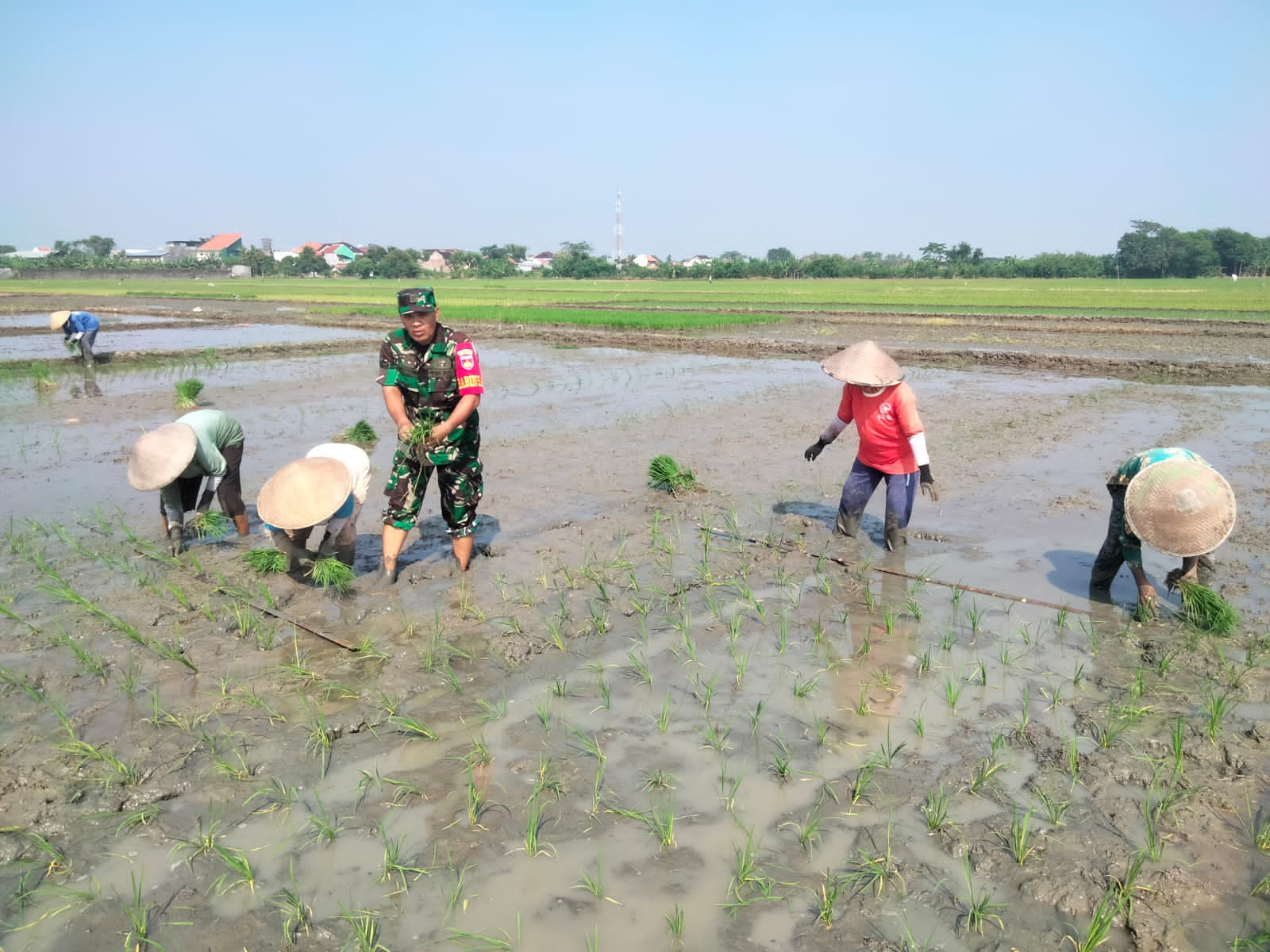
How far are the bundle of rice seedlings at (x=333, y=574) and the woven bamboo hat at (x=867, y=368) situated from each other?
2.74 metres

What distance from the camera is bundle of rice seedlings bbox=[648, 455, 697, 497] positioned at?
259 inches

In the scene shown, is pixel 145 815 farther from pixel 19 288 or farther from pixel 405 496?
pixel 19 288

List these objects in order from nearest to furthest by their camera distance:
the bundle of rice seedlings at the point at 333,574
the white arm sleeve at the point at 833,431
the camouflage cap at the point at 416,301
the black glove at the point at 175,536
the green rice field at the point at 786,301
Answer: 1. the camouflage cap at the point at 416,301
2. the bundle of rice seedlings at the point at 333,574
3. the black glove at the point at 175,536
4. the white arm sleeve at the point at 833,431
5. the green rice field at the point at 786,301

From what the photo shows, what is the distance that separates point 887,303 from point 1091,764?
1116 inches

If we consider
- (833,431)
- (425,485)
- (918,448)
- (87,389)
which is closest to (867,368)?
(918,448)

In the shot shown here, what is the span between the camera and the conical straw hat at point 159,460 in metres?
4.53

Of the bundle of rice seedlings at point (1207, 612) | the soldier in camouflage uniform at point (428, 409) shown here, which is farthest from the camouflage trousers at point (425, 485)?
the bundle of rice seedlings at point (1207, 612)

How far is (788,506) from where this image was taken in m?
6.38

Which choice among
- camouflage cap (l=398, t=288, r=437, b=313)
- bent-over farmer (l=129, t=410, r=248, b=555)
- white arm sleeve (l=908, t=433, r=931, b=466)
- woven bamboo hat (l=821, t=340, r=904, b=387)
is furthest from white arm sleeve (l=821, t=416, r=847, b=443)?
bent-over farmer (l=129, t=410, r=248, b=555)

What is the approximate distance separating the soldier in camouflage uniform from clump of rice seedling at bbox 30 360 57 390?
33.1ft

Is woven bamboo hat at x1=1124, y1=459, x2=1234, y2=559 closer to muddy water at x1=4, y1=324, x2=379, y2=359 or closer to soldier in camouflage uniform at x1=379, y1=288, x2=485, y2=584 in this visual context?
soldier in camouflage uniform at x1=379, y1=288, x2=485, y2=584

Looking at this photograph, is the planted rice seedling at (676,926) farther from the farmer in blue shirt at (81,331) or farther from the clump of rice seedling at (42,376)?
the farmer in blue shirt at (81,331)

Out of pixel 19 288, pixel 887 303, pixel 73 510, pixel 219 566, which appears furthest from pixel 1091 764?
pixel 19 288

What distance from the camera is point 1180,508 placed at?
3787 mm
